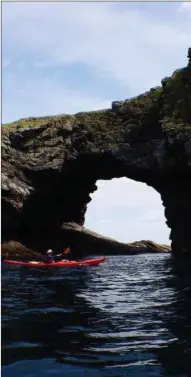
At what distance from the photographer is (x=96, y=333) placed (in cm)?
1052

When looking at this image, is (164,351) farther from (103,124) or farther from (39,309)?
(103,124)

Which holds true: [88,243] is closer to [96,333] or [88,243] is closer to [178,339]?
[96,333]

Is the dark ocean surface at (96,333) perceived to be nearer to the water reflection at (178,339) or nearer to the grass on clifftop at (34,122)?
the water reflection at (178,339)

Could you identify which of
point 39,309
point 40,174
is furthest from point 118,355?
point 40,174

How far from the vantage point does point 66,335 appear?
1045 cm

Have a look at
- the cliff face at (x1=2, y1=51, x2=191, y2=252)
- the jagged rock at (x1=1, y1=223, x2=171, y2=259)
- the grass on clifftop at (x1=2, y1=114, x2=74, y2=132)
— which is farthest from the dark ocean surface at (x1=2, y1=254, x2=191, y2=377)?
the jagged rock at (x1=1, y1=223, x2=171, y2=259)

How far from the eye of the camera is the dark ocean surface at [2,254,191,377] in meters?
7.96

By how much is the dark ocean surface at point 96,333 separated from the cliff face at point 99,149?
2863cm

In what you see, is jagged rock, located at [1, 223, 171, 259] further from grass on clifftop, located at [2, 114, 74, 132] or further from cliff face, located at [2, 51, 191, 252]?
grass on clifftop, located at [2, 114, 74, 132]

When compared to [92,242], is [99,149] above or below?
above

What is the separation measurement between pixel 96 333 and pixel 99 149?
38.3 meters

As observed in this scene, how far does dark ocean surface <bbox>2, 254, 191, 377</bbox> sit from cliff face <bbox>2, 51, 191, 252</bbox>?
93.9 feet

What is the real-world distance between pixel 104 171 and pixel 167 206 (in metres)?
11.1

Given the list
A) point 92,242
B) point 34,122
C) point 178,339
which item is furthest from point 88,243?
point 178,339
